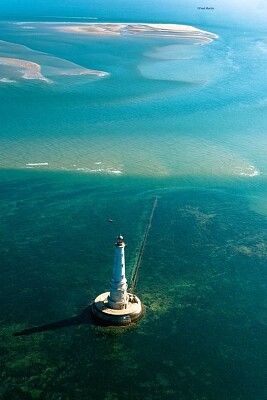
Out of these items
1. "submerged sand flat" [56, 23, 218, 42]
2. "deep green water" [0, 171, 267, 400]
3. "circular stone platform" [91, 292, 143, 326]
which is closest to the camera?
"deep green water" [0, 171, 267, 400]

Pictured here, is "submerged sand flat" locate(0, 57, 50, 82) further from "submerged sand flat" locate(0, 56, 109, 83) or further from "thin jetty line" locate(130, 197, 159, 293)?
"thin jetty line" locate(130, 197, 159, 293)

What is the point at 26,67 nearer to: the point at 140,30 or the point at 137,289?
the point at 140,30

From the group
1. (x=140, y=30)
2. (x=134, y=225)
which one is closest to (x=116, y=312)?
(x=134, y=225)

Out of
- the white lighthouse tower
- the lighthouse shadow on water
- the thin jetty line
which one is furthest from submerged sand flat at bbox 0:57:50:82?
the white lighthouse tower

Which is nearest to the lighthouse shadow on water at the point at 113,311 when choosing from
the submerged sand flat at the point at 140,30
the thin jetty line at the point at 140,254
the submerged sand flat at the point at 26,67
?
the thin jetty line at the point at 140,254

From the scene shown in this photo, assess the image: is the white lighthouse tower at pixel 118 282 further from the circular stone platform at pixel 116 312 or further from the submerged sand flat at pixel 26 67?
the submerged sand flat at pixel 26 67
